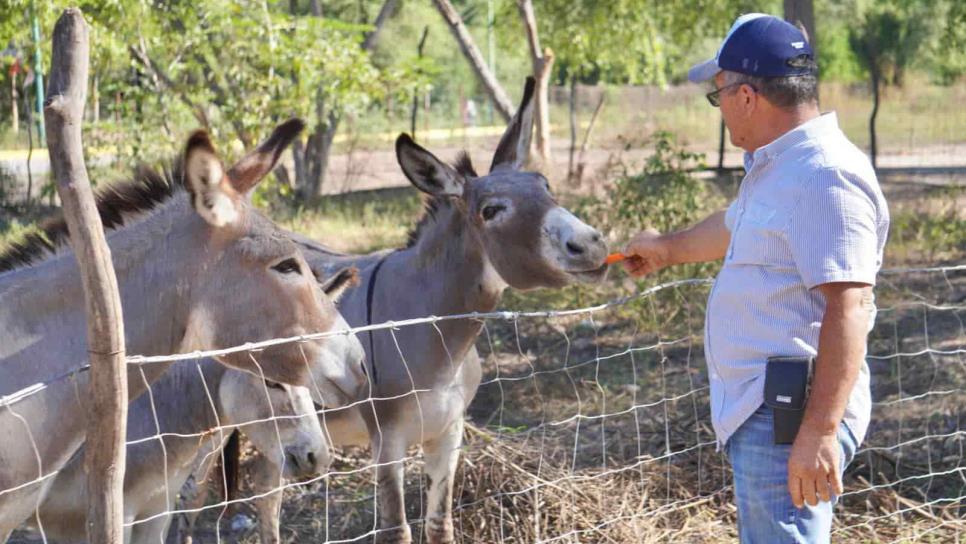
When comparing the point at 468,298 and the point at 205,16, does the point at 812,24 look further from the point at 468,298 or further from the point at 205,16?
the point at 468,298

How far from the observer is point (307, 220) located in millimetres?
13133

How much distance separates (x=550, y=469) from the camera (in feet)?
16.5

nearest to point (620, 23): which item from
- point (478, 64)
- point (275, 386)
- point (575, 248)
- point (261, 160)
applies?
point (478, 64)

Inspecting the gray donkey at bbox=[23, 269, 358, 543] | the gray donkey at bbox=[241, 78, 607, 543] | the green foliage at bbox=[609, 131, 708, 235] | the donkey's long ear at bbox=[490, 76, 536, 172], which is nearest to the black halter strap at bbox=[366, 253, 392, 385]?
the gray donkey at bbox=[241, 78, 607, 543]

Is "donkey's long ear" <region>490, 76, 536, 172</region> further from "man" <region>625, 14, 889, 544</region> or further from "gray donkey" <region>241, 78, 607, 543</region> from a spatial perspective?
"man" <region>625, 14, 889, 544</region>

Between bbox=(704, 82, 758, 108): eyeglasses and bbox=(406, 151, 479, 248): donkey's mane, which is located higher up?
bbox=(704, 82, 758, 108): eyeglasses

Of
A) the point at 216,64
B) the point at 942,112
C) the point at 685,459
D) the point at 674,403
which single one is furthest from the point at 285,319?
the point at 942,112

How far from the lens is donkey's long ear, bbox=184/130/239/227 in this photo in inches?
118

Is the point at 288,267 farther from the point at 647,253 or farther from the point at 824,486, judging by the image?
the point at 824,486

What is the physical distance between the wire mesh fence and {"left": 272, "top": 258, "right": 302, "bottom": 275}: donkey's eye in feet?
0.79

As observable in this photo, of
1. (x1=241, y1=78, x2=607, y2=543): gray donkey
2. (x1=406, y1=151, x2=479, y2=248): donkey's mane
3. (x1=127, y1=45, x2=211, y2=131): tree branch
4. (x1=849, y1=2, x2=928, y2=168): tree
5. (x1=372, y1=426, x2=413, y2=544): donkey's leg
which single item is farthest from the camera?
(x1=849, y1=2, x2=928, y2=168): tree

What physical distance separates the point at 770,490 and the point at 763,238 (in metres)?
0.59

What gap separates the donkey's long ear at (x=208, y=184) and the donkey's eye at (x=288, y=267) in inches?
7.3

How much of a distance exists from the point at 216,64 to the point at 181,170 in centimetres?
696
